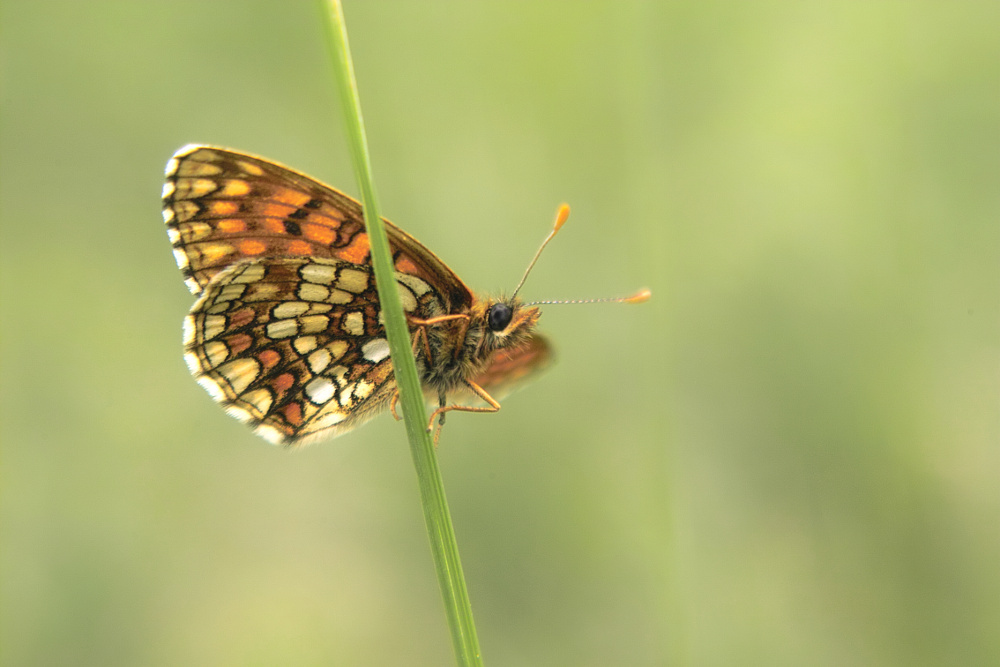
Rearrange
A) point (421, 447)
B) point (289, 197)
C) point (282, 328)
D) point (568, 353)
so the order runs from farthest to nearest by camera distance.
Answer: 1. point (568, 353)
2. point (282, 328)
3. point (289, 197)
4. point (421, 447)

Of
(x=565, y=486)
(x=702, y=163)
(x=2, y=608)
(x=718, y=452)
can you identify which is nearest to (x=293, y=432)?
(x=565, y=486)

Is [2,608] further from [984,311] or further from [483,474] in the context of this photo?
[984,311]

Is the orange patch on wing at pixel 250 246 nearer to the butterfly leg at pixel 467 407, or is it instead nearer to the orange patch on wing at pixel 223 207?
the orange patch on wing at pixel 223 207

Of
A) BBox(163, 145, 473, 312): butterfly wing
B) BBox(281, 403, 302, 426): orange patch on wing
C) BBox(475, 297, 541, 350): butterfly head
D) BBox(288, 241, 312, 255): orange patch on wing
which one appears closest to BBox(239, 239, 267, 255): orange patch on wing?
BBox(163, 145, 473, 312): butterfly wing

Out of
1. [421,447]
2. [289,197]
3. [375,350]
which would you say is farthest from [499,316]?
[421,447]

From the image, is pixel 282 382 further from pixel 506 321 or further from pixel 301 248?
pixel 506 321

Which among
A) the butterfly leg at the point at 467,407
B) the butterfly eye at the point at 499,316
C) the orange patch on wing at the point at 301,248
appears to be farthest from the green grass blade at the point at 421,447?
the orange patch on wing at the point at 301,248
